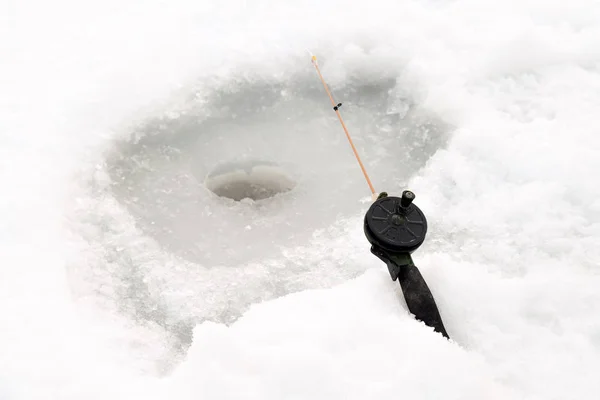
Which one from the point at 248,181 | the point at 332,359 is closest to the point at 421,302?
the point at 332,359

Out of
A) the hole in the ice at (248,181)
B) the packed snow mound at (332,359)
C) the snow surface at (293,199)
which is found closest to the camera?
the packed snow mound at (332,359)

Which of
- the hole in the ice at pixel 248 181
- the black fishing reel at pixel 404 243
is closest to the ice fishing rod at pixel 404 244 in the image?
the black fishing reel at pixel 404 243

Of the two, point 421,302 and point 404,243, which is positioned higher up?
point 404,243

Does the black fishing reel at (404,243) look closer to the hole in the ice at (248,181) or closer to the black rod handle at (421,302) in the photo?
the black rod handle at (421,302)

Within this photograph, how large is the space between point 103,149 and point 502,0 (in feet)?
12.9

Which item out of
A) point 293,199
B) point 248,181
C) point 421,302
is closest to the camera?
point 421,302

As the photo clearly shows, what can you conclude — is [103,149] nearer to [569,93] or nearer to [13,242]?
[13,242]

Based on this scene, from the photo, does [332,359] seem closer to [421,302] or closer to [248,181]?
[421,302]

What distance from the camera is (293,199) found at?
3098 millimetres

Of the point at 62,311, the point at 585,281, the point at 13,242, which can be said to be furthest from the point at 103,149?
the point at 585,281

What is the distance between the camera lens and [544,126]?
11.1 feet

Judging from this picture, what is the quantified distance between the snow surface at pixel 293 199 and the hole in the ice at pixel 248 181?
0.07m

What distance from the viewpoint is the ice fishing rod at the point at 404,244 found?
202 centimetres

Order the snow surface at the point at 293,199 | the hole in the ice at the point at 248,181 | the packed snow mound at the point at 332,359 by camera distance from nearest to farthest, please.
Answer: the packed snow mound at the point at 332,359, the snow surface at the point at 293,199, the hole in the ice at the point at 248,181
